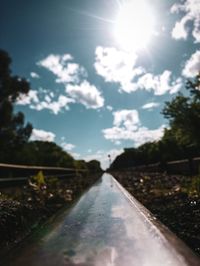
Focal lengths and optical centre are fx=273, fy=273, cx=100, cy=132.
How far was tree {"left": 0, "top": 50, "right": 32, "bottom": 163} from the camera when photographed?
26.0 m

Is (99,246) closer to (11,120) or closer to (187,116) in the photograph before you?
(187,116)

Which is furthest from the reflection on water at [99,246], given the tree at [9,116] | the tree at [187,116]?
the tree at [9,116]

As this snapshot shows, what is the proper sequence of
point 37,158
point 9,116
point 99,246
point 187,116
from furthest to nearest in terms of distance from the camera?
point 37,158, point 9,116, point 187,116, point 99,246

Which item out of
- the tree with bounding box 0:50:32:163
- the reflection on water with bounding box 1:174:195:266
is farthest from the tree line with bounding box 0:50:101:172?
the reflection on water with bounding box 1:174:195:266

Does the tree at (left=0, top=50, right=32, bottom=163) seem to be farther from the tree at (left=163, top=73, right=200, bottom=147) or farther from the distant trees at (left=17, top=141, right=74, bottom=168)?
the tree at (left=163, top=73, right=200, bottom=147)

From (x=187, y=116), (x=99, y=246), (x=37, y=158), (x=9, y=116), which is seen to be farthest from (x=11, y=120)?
(x=99, y=246)

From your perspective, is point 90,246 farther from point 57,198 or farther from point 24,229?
point 57,198

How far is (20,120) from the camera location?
28406 millimetres

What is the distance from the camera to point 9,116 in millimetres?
26141

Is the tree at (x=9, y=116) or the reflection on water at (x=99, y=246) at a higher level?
the tree at (x=9, y=116)

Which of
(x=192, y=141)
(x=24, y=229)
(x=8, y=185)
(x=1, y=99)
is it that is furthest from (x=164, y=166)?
(x=24, y=229)

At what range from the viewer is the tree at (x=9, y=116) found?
26.0m

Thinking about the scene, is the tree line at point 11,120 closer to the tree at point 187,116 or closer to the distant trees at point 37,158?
the distant trees at point 37,158

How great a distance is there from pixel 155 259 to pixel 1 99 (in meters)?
27.2
